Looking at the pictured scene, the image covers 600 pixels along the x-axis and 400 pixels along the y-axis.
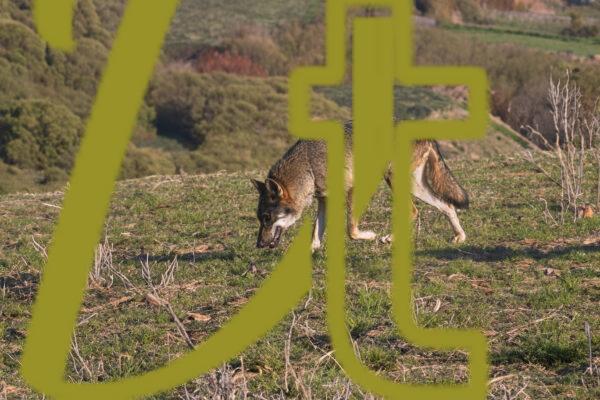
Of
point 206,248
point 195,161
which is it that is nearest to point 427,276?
point 206,248

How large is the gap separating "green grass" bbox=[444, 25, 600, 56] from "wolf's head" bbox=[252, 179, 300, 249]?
55.7 m

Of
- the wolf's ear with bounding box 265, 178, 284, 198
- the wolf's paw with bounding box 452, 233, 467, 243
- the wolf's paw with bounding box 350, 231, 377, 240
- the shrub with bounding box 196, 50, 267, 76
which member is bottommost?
the shrub with bounding box 196, 50, 267, 76

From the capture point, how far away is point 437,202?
10.6 meters

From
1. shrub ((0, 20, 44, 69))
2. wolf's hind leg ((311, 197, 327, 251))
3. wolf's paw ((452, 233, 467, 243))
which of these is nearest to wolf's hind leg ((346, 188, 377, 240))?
wolf's hind leg ((311, 197, 327, 251))

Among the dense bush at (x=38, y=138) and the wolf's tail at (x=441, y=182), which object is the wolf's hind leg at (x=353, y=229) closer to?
the wolf's tail at (x=441, y=182)

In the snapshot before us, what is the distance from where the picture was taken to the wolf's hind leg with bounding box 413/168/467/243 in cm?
1046

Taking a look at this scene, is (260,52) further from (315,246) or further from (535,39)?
(315,246)

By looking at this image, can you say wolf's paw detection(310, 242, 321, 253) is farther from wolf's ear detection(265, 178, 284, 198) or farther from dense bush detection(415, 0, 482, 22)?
dense bush detection(415, 0, 482, 22)

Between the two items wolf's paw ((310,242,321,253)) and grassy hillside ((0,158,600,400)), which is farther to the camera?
wolf's paw ((310,242,321,253))

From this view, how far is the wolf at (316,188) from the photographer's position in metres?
10.3

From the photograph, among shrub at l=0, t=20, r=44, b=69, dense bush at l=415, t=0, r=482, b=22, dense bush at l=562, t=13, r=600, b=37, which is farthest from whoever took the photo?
dense bush at l=415, t=0, r=482, b=22

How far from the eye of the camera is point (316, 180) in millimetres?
10383

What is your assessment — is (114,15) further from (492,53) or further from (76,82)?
(492,53)
